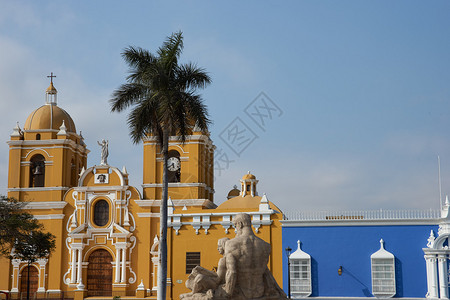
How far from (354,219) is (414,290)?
340 centimetres

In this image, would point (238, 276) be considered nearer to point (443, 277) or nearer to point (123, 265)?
point (443, 277)

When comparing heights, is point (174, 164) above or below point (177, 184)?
above

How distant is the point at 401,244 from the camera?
77.6ft

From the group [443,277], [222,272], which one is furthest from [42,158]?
[222,272]

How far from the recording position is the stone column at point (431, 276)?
2277 centimetres

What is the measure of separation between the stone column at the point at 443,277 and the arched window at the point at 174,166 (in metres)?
14.1

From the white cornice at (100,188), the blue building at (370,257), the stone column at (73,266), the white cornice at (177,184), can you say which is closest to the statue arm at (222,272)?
the blue building at (370,257)

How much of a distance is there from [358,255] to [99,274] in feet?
46.3

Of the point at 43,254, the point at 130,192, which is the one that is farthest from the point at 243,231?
the point at 130,192

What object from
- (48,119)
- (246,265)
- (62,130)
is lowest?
(246,265)

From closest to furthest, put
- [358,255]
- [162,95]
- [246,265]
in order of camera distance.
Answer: [246,265]
[162,95]
[358,255]

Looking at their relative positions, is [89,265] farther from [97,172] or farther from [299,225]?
[299,225]

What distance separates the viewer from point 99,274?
31.7m

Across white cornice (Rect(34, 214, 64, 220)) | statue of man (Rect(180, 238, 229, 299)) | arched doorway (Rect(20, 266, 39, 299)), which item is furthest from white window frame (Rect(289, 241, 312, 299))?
arched doorway (Rect(20, 266, 39, 299))
